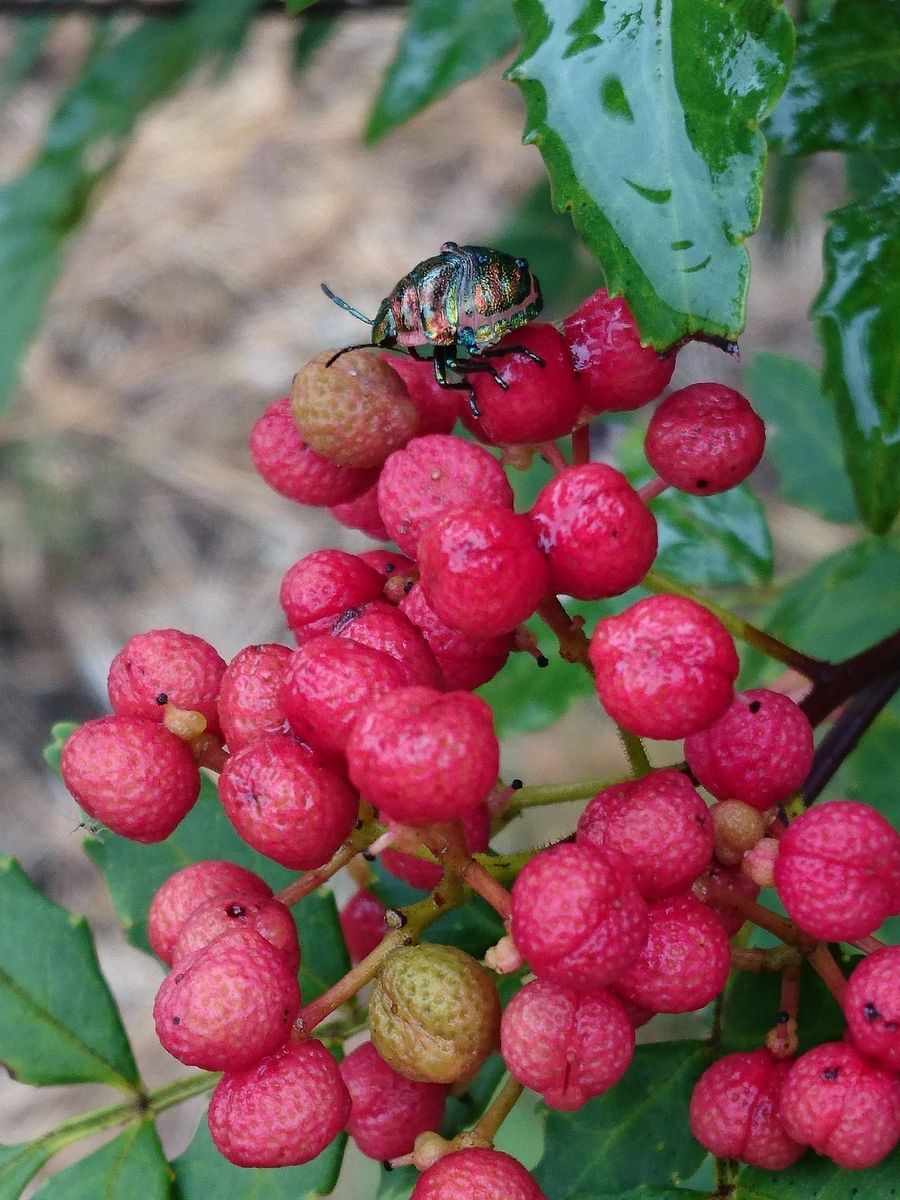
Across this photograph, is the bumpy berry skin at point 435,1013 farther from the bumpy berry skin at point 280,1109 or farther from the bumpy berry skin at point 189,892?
the bumpy berry skin at point 189,892

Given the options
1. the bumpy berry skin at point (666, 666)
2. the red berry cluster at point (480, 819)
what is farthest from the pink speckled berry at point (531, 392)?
the bumpy berry skin at point (666, 666)

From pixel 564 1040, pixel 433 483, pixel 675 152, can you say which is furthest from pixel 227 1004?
pixel 675 152

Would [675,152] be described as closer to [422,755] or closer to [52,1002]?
[422,755]

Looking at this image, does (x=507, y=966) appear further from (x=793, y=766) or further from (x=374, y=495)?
(x=374, y=495)

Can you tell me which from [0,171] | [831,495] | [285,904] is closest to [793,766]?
[285,904]

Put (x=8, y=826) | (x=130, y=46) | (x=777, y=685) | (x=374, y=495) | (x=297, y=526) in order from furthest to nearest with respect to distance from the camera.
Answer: (x=297, y=526) → (x=8, y=826) → (x=130, y=46) → (x=777, y=685) → (x=374, y=495)

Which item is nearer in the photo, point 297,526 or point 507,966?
point 507,966
